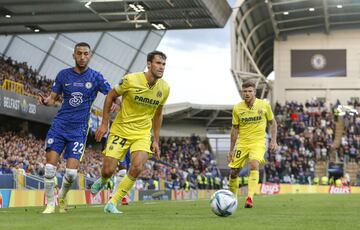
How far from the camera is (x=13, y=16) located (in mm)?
36781

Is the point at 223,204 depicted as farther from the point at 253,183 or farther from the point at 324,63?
the point at 324,63

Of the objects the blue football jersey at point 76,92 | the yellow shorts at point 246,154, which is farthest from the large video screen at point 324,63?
the blue football jersey at point 76,92

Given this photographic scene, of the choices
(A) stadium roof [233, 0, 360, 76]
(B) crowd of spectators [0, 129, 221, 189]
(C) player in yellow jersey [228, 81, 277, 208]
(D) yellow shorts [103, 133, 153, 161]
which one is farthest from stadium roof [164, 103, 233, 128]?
(D) yellow shorts [103, 133, 153, 161]

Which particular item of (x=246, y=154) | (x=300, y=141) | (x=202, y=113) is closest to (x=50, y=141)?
(x=246, y=154)

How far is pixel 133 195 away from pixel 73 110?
49.5 ft

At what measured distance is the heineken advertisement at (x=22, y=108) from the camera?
3319cm

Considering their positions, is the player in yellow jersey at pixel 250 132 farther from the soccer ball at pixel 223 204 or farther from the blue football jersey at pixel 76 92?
the soccer ball at pixel 223 204

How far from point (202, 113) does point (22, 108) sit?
2542cm

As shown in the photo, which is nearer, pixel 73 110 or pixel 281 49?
pixel 73 110

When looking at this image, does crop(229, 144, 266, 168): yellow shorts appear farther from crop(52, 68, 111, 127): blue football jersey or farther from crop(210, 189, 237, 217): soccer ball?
crop(210, 189, 237, 217): soccer ball

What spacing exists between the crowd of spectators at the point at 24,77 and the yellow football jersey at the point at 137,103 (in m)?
24.3

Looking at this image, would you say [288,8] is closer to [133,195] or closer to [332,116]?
[332,116]

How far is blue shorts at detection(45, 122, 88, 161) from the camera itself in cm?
1120

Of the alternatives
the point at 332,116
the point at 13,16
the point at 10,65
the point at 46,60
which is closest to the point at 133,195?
the point at 13,16
